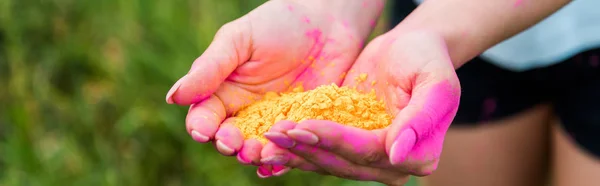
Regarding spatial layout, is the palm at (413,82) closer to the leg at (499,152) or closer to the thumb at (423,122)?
the thumb at (423,122)

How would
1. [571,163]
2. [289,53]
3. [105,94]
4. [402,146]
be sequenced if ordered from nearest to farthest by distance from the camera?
[402,146]
[289,53]
[571,163]
[105,94]

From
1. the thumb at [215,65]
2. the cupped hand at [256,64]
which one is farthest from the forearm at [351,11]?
the thumb at [215,65]

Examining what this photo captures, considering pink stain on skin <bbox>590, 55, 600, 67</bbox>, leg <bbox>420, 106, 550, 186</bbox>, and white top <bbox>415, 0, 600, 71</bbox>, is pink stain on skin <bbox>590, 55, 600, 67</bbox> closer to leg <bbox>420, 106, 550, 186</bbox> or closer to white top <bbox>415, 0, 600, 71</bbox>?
white top <bbox>415, 0, 600, 71</bbox>

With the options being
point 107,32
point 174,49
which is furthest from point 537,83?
point 107,32

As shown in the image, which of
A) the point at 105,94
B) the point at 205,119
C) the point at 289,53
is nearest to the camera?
the point at 205,119

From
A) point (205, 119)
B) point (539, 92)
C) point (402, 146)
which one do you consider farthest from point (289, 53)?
point (539, 92)

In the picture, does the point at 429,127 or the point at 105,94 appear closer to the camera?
the point at 429,127

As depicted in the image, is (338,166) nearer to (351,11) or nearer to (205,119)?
(205,119)
